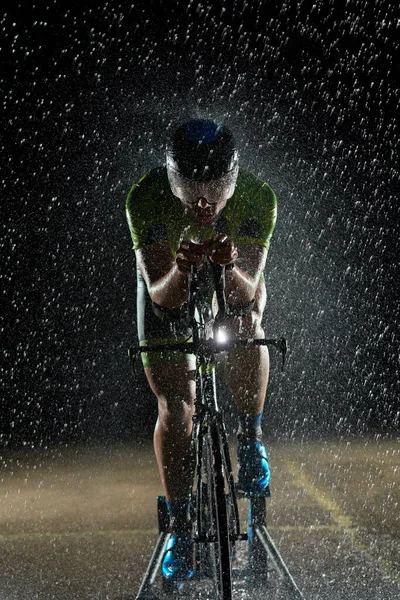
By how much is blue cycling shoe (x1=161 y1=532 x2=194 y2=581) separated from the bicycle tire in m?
0.36

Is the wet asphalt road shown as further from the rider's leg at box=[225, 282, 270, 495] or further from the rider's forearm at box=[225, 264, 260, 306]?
the rider's forearm at box=[225, 264, 260, 306]

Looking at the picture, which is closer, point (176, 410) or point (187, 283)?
point (187, 283)

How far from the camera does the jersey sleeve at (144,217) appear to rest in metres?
3.29

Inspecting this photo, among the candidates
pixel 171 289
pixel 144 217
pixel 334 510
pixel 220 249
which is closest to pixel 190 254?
pixel 220 249

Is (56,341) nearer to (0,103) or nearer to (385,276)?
(0,103)

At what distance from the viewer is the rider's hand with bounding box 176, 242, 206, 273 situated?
2.31m

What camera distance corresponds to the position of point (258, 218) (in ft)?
11.1

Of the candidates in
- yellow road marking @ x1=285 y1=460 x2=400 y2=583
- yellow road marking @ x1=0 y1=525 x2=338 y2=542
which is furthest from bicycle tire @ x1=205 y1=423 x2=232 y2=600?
yellow road marking @ x1=0 y1=525 x2=338 y2=542

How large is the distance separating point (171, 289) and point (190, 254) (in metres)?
0.46

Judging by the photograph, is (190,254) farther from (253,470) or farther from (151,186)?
(253,470)

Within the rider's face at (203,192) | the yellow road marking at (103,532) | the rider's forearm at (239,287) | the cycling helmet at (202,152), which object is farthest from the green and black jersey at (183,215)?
the yellow road marking at (103,532)

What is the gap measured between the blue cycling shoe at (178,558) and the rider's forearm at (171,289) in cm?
110

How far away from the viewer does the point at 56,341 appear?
26.2ft

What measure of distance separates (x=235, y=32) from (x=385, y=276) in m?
3.29
